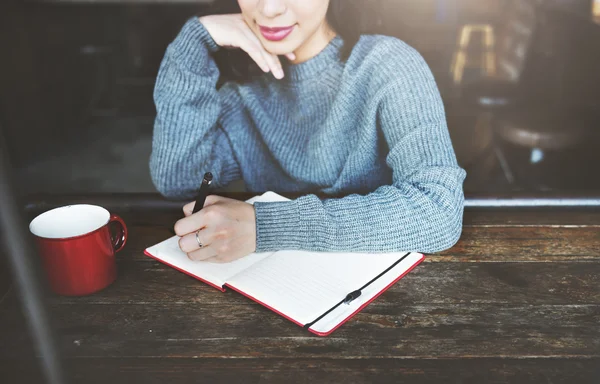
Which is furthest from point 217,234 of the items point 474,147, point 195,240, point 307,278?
point 474,147

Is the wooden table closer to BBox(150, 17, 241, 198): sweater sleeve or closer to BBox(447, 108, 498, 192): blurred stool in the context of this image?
BBox(150, 17, 241, 198): sweater sleeve

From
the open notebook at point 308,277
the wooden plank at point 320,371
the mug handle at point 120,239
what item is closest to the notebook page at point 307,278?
the open notebook at point 308,277

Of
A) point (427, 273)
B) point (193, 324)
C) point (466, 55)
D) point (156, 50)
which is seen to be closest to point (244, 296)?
point (193, 324)

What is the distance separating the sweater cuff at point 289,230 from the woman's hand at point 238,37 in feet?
1.49

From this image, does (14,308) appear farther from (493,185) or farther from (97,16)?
(97,16)

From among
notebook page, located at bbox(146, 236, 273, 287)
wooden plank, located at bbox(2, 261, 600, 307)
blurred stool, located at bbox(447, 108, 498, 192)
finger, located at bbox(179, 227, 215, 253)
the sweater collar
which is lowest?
blurred stool, located at bbox(447, 108, 498, 192)

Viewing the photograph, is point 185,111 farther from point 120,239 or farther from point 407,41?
point 407,41

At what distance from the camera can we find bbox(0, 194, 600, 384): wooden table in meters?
0.68

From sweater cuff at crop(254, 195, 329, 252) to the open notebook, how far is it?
14mm

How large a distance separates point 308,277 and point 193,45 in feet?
2.16

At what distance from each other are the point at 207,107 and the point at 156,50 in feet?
11.4

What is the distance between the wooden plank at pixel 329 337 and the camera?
71 centimetres

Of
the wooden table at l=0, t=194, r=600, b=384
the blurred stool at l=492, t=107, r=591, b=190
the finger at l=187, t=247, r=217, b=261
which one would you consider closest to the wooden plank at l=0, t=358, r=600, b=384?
the wooden table at l=0, t=194, r=600, b=384

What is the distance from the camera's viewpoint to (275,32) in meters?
1.28
